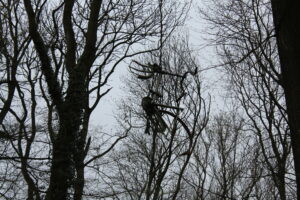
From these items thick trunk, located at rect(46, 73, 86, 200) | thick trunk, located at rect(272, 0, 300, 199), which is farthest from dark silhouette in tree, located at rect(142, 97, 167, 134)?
thick trunk, located at rect(46, 73, 86, 200)

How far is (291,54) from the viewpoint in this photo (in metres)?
2.18

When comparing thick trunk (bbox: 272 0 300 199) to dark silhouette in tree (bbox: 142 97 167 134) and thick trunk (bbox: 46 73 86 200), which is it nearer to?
dark silhouette in tree (bbox: 142 97 167 134)

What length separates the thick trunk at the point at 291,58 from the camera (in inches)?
82.0

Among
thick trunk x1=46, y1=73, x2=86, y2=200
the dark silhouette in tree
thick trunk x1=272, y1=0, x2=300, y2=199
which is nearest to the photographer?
the dark silhouette in tree

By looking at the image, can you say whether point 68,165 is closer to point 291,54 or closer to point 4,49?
point 291,54

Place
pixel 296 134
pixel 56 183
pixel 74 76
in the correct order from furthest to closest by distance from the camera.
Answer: pixel 74 76, pixel 56 183, pixel 296 134

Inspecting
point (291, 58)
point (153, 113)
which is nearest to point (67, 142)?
point (153, 113)

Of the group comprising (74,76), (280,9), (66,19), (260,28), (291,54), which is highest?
(260,28)

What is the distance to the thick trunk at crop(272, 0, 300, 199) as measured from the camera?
208 centimetres

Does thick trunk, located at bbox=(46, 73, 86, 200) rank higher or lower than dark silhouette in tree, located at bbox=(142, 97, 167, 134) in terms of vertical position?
higher

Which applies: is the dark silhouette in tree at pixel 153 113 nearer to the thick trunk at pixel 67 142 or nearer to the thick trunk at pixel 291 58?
the thick trunk at pixel 291 58

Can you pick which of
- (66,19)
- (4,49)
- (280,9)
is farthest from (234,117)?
(280,9)

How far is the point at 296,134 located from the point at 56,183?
8.41 ft

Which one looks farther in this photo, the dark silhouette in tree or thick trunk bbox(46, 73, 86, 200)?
thick trunk bbox(46, 73, 86, 200)
